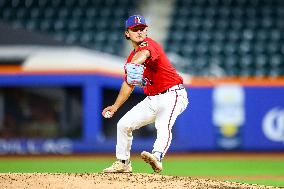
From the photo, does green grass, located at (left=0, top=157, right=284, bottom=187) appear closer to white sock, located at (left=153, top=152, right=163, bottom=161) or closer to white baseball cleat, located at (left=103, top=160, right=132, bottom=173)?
white baseball cleat, located at (left=103, top=160, right=132, bottom=173)

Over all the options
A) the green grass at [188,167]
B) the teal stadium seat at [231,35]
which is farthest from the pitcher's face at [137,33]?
the teal stadium seat at [231,35]

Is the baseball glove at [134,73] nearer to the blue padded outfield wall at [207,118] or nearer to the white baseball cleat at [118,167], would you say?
the white baseball cleat at [118,167]

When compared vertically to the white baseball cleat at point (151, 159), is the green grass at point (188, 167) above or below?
above

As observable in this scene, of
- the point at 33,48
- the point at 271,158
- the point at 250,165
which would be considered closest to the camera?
the point at 250,165

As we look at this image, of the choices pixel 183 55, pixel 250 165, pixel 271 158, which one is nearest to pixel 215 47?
pixel 183 55

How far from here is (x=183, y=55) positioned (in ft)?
61.2

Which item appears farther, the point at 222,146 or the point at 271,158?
the point at 222,146

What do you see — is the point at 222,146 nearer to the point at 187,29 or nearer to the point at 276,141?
the point at 276,141

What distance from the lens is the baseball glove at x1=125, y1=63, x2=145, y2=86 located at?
6992mm

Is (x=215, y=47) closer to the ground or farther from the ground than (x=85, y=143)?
farther from the ground

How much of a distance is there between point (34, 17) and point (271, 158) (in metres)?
8.00

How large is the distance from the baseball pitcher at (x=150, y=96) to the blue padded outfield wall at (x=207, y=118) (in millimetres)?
8312

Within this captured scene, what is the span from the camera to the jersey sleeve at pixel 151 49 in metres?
7.10

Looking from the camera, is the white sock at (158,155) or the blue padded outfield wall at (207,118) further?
the blue padded outfield wall at (207,118)
